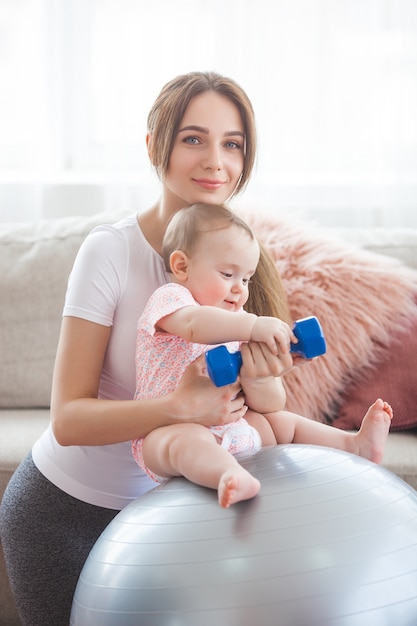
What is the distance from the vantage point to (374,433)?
144 cm

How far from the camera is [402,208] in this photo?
9.22 feet

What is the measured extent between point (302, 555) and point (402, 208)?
1961mm

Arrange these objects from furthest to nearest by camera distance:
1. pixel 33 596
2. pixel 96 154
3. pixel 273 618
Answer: pixel 96 154 < pixel 33 596 < pixel 273 618

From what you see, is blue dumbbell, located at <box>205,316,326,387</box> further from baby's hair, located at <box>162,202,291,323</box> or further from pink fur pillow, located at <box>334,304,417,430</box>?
pink fur pillow, located at <box>334,304,417,430</box>

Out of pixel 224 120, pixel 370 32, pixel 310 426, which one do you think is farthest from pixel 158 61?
pixel 310 426

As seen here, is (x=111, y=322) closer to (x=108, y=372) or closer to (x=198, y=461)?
(x=108, y=372)

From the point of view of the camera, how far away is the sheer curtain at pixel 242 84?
2.77 metres

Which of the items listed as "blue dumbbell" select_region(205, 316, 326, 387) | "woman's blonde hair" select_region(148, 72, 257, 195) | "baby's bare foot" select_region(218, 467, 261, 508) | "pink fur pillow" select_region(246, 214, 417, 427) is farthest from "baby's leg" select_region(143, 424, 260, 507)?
"pink fur pillow" select_region(246, 214, 417, 427)

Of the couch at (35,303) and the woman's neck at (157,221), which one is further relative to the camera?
the couch at (35,303)

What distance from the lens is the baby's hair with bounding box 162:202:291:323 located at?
4.65 feet

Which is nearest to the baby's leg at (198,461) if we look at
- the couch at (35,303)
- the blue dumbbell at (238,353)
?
the blue dumbbell at (238,353)

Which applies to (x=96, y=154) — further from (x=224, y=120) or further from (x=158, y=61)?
(x=224, y=120)

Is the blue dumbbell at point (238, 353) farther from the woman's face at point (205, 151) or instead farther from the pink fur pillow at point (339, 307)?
the pink fur pillow at point (339, 307)

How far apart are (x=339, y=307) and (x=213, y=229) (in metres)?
0.79
